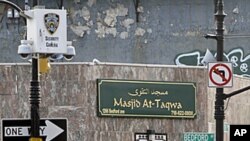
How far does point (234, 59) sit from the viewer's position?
119 ft

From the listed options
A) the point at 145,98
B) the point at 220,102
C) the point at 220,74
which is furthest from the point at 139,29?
the point at 220,102

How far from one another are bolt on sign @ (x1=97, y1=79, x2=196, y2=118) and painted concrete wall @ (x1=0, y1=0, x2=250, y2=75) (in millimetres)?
8989

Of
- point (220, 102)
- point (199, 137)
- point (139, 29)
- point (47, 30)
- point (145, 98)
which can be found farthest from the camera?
point (139, 29)

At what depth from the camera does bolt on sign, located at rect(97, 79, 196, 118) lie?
2627 cm

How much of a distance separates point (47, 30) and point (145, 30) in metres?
15.5

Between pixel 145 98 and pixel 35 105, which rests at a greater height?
pixel 35 105

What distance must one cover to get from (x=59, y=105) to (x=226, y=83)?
16.4ft

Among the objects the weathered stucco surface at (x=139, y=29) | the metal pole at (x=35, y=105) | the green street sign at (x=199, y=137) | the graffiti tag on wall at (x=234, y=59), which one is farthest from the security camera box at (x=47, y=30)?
the graffiti tag on wall at (x=234, y=59)

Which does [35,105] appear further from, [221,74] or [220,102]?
[221,74]

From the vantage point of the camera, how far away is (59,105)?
85.5 feet

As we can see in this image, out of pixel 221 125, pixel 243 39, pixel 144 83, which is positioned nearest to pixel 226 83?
pixel 221 125

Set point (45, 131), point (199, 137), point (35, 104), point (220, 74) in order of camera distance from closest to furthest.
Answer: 1. point (35, 104)
2. point (45, 131)
3. point (220, 74)
4. point (199, 137)

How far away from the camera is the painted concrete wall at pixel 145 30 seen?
3622 centimetres

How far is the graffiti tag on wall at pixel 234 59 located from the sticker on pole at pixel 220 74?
12.5m
